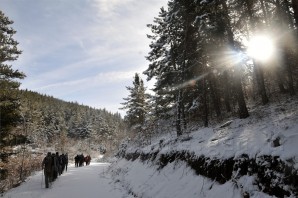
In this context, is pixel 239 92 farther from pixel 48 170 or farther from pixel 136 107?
pixel 136 107

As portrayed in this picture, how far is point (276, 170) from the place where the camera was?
6.12m

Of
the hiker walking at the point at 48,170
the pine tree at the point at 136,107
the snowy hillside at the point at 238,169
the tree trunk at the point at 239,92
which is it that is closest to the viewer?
the snowy hillside at the point at 238,169

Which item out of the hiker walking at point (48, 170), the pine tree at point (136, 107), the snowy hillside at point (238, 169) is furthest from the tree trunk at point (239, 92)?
the pine tree at point (136, 107)

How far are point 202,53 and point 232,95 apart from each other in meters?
7.93

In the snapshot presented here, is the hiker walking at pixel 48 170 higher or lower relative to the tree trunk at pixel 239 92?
lower

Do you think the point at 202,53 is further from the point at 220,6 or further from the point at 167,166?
the point at 167,166

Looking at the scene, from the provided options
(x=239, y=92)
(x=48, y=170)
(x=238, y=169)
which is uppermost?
(x=239, y=92)

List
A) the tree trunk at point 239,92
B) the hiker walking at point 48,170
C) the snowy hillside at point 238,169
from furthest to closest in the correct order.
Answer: the hiker walking at point 48,170
the tree trunk at point 239,92
the snowy hillside at point 238,169

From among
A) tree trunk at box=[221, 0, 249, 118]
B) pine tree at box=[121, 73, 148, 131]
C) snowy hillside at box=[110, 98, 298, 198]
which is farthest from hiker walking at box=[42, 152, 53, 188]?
pine tree at box=[121, 73, 148, 131]

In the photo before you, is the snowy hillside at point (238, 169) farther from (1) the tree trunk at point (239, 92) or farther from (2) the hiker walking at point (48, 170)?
(2) the hiker walking at point (48, 170)

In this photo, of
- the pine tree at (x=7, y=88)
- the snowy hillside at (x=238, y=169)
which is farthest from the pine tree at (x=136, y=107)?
the snowy hillside at (x=238, y=169)

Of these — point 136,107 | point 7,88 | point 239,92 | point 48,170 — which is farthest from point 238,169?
point 136,107

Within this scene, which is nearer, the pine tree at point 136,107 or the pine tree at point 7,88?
the pine tree at point 7,88

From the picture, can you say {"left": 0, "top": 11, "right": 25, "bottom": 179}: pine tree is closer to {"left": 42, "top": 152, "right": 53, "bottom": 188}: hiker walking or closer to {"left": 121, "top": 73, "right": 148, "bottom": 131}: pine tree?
{"left": 42, "top": 152, "right": 53, "bottom": 188}: hiker walking
